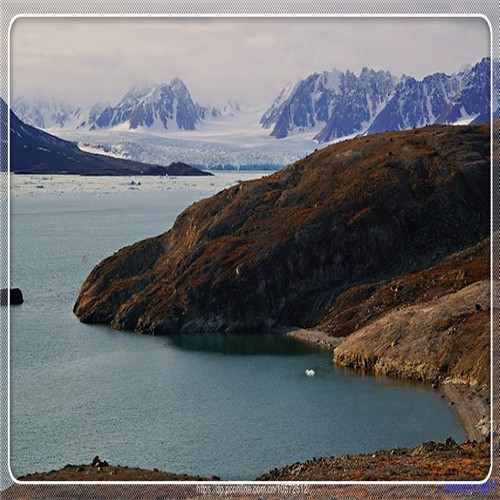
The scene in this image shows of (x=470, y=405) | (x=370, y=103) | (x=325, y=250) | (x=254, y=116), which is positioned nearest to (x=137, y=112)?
(x=254, y=116)

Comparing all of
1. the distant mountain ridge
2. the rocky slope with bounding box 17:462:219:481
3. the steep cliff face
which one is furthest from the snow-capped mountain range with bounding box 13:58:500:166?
the rocky slope with bounding box 17:462:219:481

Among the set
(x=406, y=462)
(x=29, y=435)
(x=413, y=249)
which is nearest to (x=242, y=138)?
(x=413, y=249)

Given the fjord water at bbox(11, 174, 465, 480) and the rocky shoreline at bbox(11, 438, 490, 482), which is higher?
the rocky shoreline at bbox(11, 438, 490, 482)

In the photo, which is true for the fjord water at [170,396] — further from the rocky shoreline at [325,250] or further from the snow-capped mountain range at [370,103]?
the snow-capped mountain range at [370,103]

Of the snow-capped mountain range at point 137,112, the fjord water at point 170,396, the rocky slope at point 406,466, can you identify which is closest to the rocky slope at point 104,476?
the fjord water at point 170,396

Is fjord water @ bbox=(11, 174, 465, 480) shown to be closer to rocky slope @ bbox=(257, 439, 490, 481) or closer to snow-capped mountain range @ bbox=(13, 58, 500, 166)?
rocky slope @ bbox=(257, 439, 490, 481)

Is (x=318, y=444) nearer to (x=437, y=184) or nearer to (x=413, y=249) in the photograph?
(x=413, y=249)
